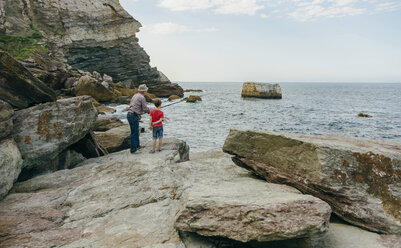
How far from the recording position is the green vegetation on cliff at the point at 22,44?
34031mm

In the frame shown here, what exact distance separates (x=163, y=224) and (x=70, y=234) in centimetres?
146

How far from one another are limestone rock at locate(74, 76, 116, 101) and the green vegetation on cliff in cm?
969

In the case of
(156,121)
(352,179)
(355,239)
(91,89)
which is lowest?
(355,239)

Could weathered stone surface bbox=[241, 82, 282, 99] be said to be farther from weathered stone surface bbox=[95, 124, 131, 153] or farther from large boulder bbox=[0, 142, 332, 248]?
large boulder bbox=[0, 142, 332, 248]

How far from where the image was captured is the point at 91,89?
3028 centimetres

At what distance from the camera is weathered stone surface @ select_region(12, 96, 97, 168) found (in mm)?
6383

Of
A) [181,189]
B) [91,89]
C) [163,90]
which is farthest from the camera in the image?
[163,90]

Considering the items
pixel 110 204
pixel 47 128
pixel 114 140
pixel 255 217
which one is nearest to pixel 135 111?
pixel 114 140

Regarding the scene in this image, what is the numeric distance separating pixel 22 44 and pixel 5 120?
4158cm

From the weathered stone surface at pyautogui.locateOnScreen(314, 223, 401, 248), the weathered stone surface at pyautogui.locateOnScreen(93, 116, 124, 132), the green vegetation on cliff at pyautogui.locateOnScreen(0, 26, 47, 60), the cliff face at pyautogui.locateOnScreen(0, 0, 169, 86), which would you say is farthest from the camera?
the cliff face at pyautogui.locateOnScreen(0, 0, 169, 86)

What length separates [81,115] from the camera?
25.1ft

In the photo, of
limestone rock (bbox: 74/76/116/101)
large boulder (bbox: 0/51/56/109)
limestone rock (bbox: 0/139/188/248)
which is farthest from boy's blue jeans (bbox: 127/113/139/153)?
limestone rock (bbox: 74/76/116/101)

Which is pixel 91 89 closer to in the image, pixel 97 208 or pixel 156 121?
pixel 156 121

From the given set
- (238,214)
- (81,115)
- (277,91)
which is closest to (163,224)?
(238,214)
